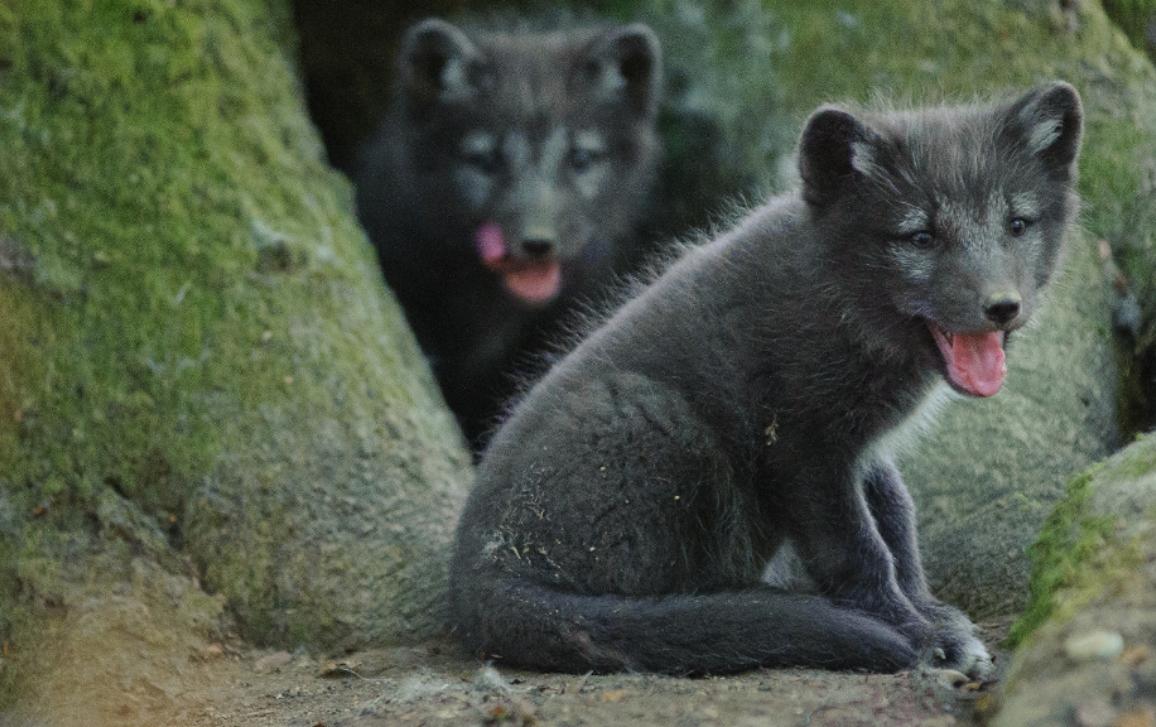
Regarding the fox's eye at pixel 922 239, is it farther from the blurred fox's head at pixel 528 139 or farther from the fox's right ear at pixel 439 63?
the fox's right ear at pixel 439 63

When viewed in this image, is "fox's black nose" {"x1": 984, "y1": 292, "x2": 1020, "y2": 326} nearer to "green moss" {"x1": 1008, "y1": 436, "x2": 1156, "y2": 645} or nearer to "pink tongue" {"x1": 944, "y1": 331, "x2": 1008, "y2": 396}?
"pink tongue" {"x1": 944, "y1": 331, "x2": 1008, "y2": 396}

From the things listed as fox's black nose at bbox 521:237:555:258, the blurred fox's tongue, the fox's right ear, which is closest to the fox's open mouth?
fox's black nose at bbox 521:237:555:258

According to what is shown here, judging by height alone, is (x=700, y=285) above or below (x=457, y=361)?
above

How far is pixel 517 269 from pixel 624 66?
128 cm

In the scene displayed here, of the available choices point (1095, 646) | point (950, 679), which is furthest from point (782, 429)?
point (1095, 646)

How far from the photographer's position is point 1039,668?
2914 mm

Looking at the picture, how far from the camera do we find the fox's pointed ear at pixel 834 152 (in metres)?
4.14

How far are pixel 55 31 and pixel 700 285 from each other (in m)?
2.81

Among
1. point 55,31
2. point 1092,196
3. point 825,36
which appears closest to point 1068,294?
point 1092,196

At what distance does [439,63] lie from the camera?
745 cm

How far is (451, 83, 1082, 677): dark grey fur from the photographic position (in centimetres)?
399

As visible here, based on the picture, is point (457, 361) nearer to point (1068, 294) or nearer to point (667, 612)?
point (1068, 294)

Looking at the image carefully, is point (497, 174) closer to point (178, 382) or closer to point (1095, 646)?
point (178, 382)

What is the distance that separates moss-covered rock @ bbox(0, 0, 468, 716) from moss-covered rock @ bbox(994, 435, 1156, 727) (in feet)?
8.24
